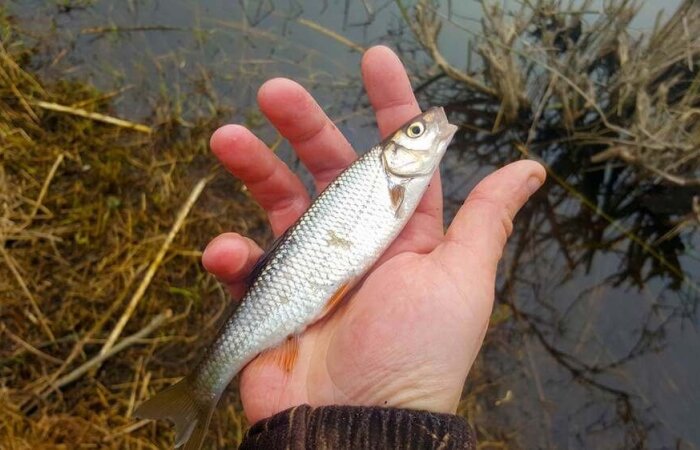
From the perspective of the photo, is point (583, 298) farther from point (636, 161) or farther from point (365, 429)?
point (365, 429)

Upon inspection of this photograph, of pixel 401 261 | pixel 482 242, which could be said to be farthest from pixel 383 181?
pixel 482 242

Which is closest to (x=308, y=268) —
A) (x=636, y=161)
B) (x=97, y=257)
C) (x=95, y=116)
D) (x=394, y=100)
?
(x=394, y=100)

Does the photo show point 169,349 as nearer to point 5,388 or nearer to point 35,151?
point 5,388

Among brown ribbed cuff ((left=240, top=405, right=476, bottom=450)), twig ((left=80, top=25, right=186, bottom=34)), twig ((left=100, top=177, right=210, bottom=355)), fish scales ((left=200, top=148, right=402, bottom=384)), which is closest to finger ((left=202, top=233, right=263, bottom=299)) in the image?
fish scales ((left=200, top=148, right=402, bottom=384))

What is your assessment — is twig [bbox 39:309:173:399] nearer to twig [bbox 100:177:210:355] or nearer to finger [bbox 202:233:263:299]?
twig [bbox 100:177:210:355]

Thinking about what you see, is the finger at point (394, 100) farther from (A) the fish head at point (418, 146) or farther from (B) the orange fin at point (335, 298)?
(B) the orange fin at point (335, 298)
